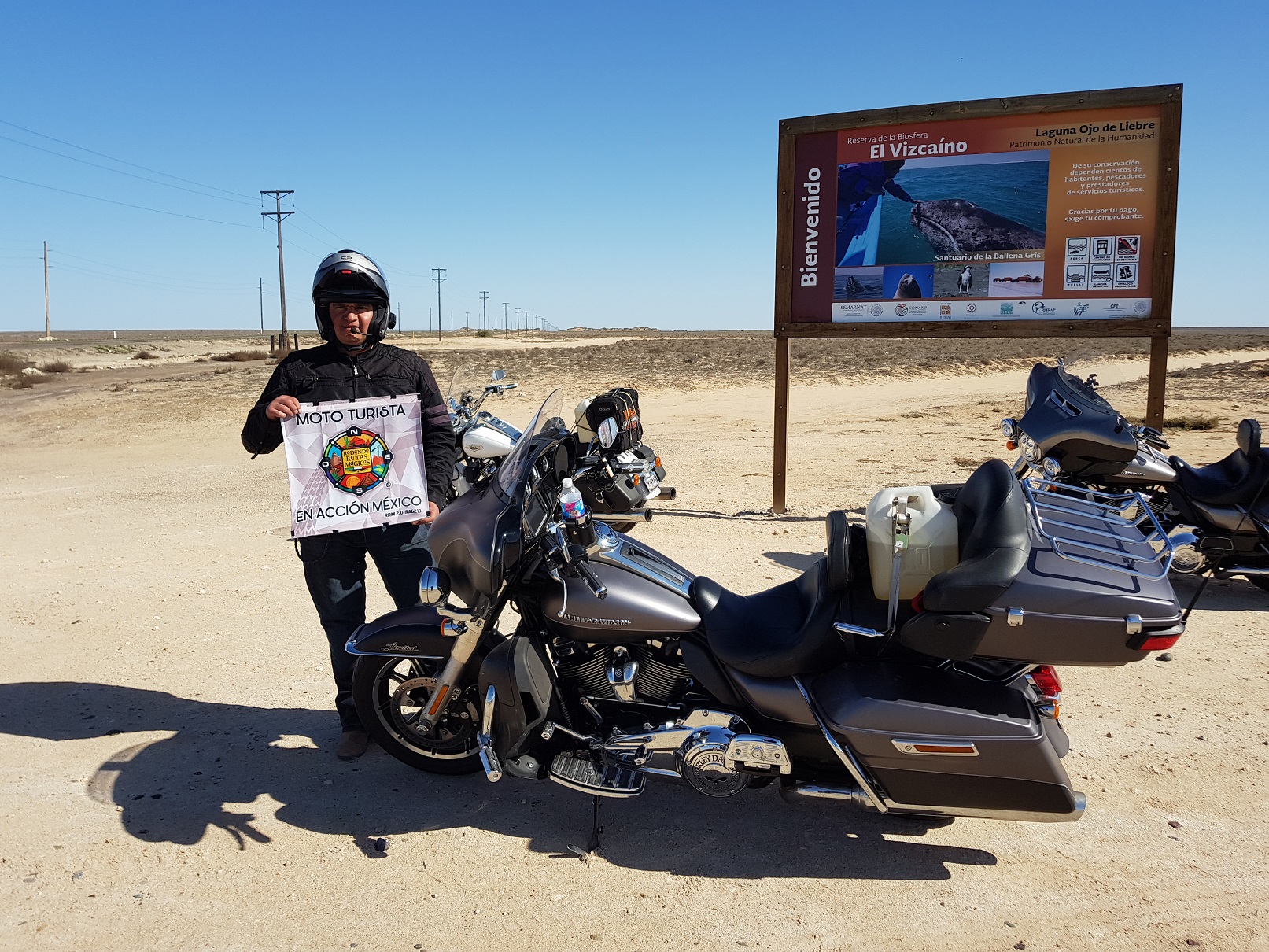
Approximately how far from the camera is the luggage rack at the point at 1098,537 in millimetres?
2773

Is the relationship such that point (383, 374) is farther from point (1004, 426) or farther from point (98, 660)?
point (1004, 426)

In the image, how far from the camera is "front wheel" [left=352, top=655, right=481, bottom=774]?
3.71m

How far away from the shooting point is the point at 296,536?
3.90 m

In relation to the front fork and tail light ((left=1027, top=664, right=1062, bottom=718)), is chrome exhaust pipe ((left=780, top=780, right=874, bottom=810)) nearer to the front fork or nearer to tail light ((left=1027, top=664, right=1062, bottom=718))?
tail light ((left=1027, top=664, right=1062, bottom=718))

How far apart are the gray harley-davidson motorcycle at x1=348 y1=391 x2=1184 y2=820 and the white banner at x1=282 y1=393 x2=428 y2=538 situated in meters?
0.59

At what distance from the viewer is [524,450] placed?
3301 millimetres

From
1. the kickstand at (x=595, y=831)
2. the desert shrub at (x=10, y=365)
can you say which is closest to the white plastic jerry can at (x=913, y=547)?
the kickstand at (x=595, y=831)

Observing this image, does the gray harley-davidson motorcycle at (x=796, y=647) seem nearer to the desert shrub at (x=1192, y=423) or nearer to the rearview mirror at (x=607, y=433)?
the rearview mirror at (x=607, y=433)

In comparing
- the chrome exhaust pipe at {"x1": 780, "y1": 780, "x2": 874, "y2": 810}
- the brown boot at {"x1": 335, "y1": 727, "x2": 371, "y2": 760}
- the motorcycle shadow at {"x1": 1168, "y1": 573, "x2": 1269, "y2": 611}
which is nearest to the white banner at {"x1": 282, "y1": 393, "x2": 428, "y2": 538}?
the brown boot at {"x1": 335, "y1": 727, "x2": 371, "y2": 760}

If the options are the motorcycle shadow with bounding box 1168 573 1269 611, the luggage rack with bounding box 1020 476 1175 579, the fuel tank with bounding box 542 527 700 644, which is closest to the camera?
the luggage rack with bounding box 1020 476 1175 579

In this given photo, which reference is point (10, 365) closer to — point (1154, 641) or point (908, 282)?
point (908, 282)

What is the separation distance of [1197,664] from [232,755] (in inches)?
189

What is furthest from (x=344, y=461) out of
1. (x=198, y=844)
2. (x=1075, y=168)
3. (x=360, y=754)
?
(x=1075, y=168)

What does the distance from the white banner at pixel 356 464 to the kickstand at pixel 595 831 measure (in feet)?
4.77
